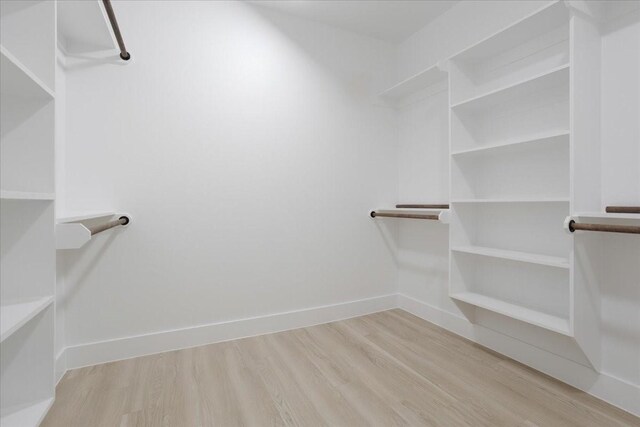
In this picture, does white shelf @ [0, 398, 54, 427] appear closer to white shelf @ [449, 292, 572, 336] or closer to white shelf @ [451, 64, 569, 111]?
white shelf @ [449, 292, 572, 336]

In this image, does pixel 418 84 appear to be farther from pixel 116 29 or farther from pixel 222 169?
pixel 116 29

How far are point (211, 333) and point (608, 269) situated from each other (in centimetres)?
229

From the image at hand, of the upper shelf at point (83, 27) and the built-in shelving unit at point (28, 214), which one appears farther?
the upper shelf at point (83, 27)

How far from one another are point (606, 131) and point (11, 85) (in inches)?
95.0

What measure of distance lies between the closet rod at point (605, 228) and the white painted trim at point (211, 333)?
1.62 meters

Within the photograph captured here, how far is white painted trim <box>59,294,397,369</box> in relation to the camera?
1.79 m

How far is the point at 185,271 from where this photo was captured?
202 cm

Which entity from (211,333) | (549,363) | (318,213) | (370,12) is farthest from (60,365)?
(370,12)

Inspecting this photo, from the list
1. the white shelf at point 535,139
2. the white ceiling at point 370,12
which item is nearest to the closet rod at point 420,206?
the white shelf at point 535,139

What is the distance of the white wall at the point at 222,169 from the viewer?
1.82m

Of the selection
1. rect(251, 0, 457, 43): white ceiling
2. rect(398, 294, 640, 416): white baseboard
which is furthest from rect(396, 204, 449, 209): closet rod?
rect(251, 0, 457, 43): white ceiling

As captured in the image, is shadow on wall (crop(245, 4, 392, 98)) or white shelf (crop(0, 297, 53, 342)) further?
shadow on wall (crop(245, 4, 392, 98))

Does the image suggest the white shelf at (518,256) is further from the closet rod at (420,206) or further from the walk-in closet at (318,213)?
the closet rod at (420,206)

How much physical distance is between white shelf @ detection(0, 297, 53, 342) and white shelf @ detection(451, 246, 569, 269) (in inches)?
79.3
